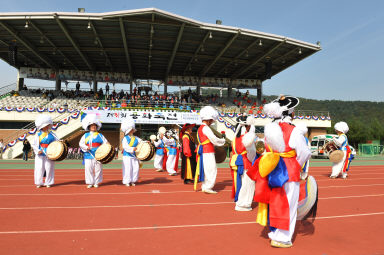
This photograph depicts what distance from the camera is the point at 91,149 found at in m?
7.39

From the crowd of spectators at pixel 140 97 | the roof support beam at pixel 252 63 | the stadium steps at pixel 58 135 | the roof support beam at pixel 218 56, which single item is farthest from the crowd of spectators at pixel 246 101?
the stadium steps at pixel 58 135

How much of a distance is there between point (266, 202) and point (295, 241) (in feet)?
2.53

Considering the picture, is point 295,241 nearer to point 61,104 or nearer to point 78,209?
point 78,209

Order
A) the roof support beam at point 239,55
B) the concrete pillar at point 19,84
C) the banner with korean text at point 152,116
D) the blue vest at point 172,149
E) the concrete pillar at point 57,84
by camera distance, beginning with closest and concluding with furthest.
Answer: the blue vest at point 172,149 < the banner with korean text at point 152,116 < the roof support beam at point 239,55 < the concrete pillar at point 19,84 < the concrete pillar at point 57,84

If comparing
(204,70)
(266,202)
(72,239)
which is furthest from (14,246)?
(204,70)

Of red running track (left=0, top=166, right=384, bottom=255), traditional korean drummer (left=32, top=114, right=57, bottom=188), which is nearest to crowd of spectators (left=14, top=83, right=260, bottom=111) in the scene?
traditional korean drummer (left=32, top=114, right=57, bottom=188)

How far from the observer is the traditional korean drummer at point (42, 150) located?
24.2 ft

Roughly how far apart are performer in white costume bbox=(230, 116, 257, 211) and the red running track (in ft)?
0.79

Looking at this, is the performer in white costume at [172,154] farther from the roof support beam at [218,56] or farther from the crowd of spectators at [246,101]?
→ the crowd of spectators at [246,101]

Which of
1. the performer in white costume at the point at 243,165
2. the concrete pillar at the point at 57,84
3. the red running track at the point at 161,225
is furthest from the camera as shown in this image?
the concrete pillar at the point at 57,84

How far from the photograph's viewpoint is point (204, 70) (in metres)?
32.3

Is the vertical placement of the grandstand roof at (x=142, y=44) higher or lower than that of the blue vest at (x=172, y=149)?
higher

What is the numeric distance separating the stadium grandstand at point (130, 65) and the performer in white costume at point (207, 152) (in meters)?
14.5

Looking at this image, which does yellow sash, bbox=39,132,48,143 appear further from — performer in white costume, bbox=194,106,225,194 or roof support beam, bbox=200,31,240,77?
roof support beam, bbox=200,31,240,77
